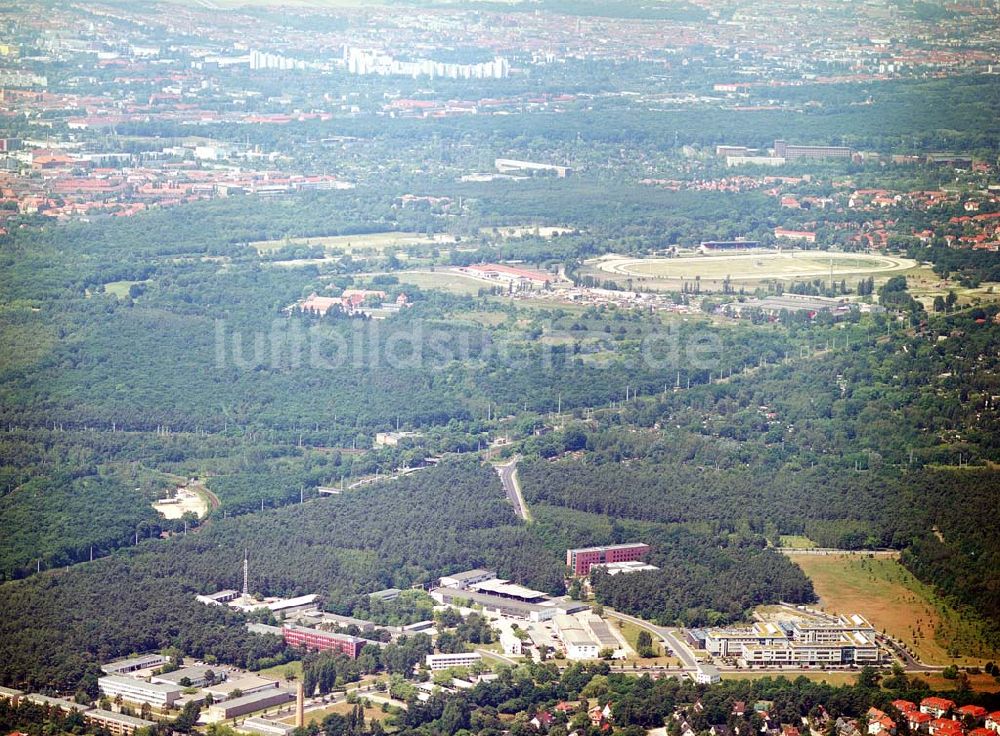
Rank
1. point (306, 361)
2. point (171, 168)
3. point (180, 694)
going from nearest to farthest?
point (180, 694), point (306, 361), point (171, 168)

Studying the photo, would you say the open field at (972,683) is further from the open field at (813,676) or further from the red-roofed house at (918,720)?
the red-roofed house at (918,720)

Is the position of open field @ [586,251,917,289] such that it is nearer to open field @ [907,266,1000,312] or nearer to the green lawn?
open field @ [907,266,1000,312]

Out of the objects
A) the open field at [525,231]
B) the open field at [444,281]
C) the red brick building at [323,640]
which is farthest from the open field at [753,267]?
the red brick building at [323,640]

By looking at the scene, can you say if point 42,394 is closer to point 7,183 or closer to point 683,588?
point 683,588

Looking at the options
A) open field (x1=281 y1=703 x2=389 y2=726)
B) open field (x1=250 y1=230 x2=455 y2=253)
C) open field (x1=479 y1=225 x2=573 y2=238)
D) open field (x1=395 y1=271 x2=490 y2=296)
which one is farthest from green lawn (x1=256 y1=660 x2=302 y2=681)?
open field (x1=479 y1=225 x2=573 y2=238)

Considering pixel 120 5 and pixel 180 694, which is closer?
pixel 180 694

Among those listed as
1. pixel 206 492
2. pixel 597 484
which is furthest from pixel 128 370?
pixel 597 484
